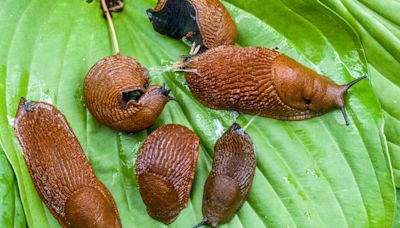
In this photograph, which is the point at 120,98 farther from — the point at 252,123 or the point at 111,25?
the point at 252,123

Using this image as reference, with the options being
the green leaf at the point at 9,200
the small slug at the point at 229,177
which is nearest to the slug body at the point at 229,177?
the small slug at the point at 229,177

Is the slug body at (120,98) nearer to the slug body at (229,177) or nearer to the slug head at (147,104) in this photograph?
the slug head at (147,104)

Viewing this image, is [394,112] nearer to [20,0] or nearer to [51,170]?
[51,170]

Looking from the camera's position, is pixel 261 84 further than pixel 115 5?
No

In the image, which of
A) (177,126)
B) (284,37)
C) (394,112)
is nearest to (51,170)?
(177,126)

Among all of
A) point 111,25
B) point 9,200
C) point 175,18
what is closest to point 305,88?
point 175,18
